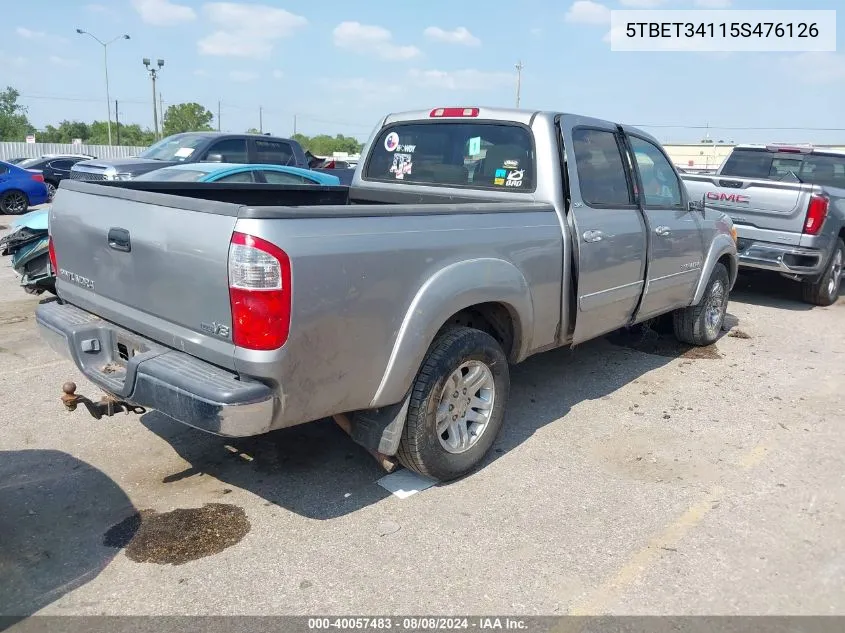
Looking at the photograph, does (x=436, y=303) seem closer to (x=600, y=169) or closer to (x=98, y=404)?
(x=98, y=404)

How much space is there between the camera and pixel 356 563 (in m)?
3.06

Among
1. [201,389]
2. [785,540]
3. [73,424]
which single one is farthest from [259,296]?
[785,540]

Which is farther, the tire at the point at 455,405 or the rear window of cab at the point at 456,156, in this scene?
the rear window of cab at the point at 456,156

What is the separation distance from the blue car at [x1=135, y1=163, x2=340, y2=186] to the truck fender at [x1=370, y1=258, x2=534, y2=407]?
5.39 m

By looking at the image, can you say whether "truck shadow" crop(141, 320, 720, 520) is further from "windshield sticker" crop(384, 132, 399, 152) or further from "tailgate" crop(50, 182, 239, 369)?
"windshield sticker" crop(384, 132, 399, 152)

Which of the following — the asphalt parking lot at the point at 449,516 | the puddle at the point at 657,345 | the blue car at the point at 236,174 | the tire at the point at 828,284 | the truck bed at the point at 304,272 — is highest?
the blue car at the point at 236,174

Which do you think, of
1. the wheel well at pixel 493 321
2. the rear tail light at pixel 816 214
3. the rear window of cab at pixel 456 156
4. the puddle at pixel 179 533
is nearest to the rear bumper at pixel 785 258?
the rear tail light at pixel 816 214

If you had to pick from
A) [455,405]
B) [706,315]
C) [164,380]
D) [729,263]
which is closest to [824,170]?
[729,263]

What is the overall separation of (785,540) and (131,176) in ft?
34.3

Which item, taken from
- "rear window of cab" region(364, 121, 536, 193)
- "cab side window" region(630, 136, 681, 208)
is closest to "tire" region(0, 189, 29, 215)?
"rear window of cab" region(364, 121, 536, 193)

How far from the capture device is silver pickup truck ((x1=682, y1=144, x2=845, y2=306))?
7.93m

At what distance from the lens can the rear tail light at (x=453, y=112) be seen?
469 centimetres

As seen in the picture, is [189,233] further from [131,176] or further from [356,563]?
[131,176]

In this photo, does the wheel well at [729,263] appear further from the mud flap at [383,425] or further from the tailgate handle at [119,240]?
the tailgate handle at [119,240]
